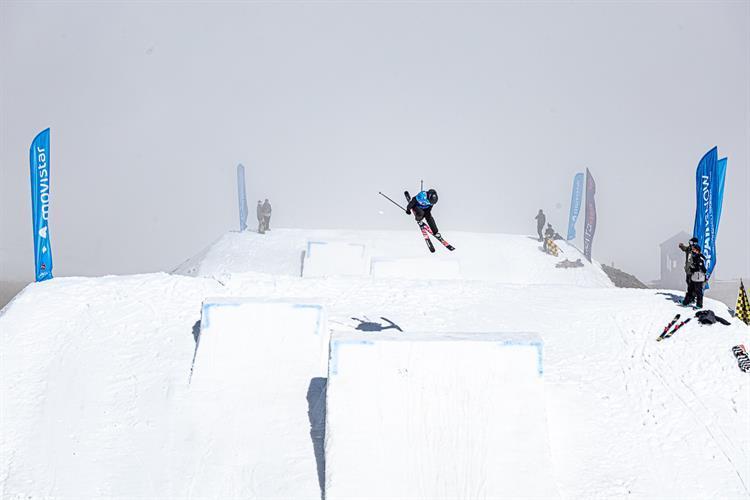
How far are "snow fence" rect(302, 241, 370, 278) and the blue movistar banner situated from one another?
10087 millimetres

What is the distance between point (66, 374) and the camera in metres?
11.6

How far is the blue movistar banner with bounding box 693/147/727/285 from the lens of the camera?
629 inches

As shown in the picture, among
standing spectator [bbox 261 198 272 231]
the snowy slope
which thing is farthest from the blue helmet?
standing spectator [bbox 261 198 272 231]

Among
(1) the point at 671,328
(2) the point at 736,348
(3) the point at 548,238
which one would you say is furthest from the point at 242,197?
(2) the point at 736,348

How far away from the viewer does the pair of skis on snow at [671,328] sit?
1330cm

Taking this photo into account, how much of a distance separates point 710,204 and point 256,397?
36.4ft

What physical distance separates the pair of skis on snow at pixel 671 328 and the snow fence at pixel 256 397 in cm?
624

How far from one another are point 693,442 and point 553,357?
2.67m

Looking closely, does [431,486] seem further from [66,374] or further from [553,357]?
[66,374]

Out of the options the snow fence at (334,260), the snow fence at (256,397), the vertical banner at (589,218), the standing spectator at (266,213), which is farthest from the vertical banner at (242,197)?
the snow fence at (256,397)

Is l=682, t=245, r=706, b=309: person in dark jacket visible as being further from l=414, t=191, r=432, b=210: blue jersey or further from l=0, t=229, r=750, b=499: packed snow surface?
l=414, t=191, r=432, b=210: blue jersey

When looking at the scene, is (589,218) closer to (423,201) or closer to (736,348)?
(736,348)

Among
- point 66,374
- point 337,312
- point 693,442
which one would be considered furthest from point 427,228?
point 66,374

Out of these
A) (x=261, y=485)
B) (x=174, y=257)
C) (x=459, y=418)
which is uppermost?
(x=459, y=418)
